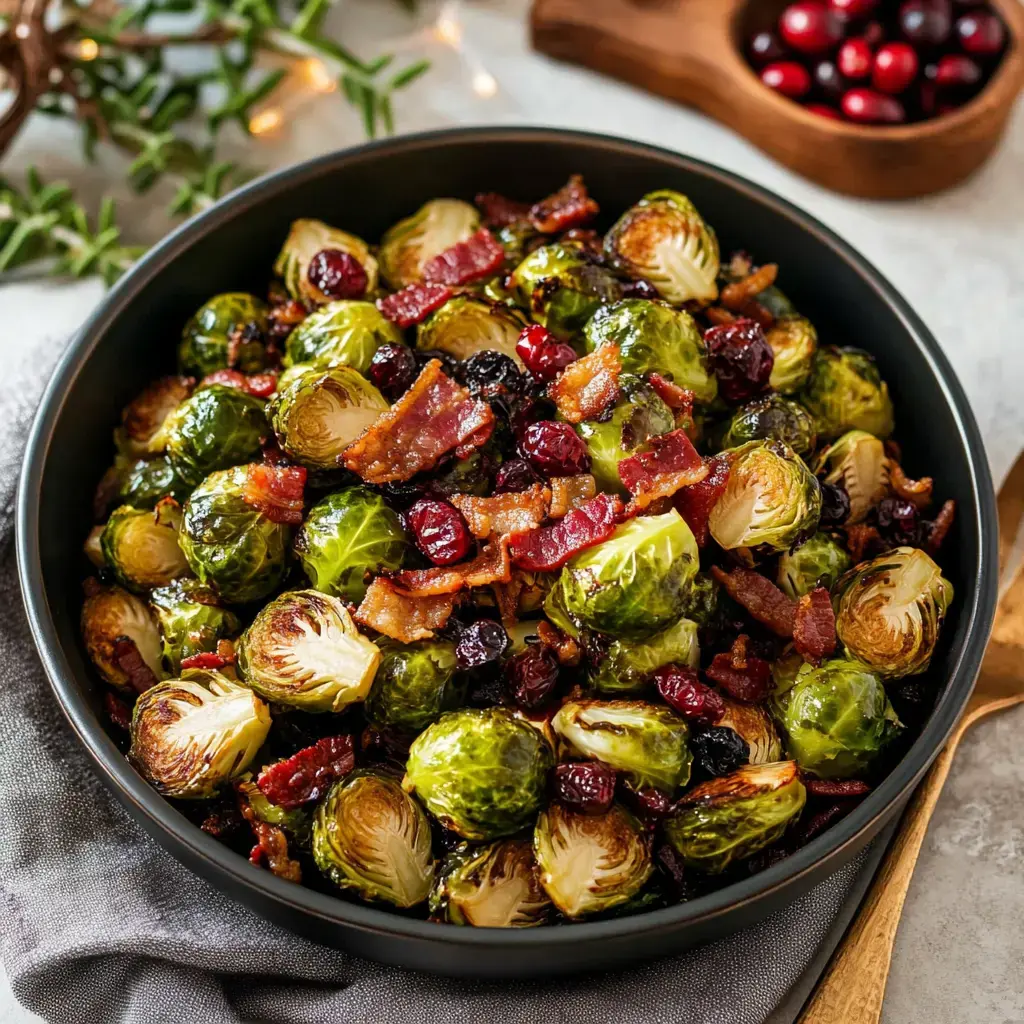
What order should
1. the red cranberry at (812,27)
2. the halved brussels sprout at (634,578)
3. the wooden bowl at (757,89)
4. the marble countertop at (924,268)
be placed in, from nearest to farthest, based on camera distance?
the halved brussels sprout at (634,578) → the marble countertop at (924,268) → the wooden bowl at (757,89) → the red cranberry at (812,27)

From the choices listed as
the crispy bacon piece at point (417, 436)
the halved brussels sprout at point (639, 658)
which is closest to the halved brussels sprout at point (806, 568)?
the halved brussels sprout at point (639, 658)

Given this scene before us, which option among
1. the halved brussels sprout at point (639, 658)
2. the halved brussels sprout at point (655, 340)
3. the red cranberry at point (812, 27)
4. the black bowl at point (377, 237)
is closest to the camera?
the black bowl at point (377, 237)

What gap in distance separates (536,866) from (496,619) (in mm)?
602

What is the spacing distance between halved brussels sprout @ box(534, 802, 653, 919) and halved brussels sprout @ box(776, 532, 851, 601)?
76cm

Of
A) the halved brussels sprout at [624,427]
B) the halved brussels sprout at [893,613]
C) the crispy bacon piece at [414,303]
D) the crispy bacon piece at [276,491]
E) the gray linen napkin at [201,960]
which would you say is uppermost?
the crispy bacon piece at [414,303]

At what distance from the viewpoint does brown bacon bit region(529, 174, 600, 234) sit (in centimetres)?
362

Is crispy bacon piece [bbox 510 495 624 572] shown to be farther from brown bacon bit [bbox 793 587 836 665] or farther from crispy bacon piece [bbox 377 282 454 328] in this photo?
crispy bacon piece [bbox 377 282 454 328]

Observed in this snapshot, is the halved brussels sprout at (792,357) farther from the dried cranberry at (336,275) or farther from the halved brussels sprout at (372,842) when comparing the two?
the halved brussels sprout at (372,842)

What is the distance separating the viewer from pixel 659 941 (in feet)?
8.56

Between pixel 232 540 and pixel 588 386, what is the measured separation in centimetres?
97

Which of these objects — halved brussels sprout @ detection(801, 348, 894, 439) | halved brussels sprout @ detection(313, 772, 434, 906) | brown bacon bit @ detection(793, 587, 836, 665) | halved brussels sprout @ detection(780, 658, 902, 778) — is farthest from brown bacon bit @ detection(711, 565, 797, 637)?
halved brussels sprout @ detection(313, 772, 434, 906)

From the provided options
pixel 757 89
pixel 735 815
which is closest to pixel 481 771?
pixel 735 815

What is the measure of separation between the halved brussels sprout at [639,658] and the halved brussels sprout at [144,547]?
3.88 ft

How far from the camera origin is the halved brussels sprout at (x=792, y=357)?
334cm
